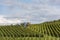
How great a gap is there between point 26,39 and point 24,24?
2077 centimetres

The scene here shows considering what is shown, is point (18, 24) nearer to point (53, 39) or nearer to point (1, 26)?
point (1, 26)

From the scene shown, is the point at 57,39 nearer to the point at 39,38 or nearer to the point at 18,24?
the point at 39,38

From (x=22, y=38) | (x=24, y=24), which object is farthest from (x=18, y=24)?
(x=22, y=38)

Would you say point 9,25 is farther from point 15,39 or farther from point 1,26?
point 15,39

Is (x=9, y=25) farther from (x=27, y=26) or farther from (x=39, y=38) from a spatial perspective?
(x=39, y=38)

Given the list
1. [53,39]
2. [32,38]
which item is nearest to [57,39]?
[53,39]

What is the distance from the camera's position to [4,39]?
38.4m

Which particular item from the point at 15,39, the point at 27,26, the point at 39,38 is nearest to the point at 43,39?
the point at 39,38

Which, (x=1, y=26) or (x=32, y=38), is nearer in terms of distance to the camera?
(x=32, y=38)

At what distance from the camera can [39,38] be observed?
3900cm

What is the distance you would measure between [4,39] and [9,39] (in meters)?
0.79

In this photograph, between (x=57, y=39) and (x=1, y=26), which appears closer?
(x=57, y=39)

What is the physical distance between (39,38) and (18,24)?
67.6ft

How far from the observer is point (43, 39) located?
124 ft
